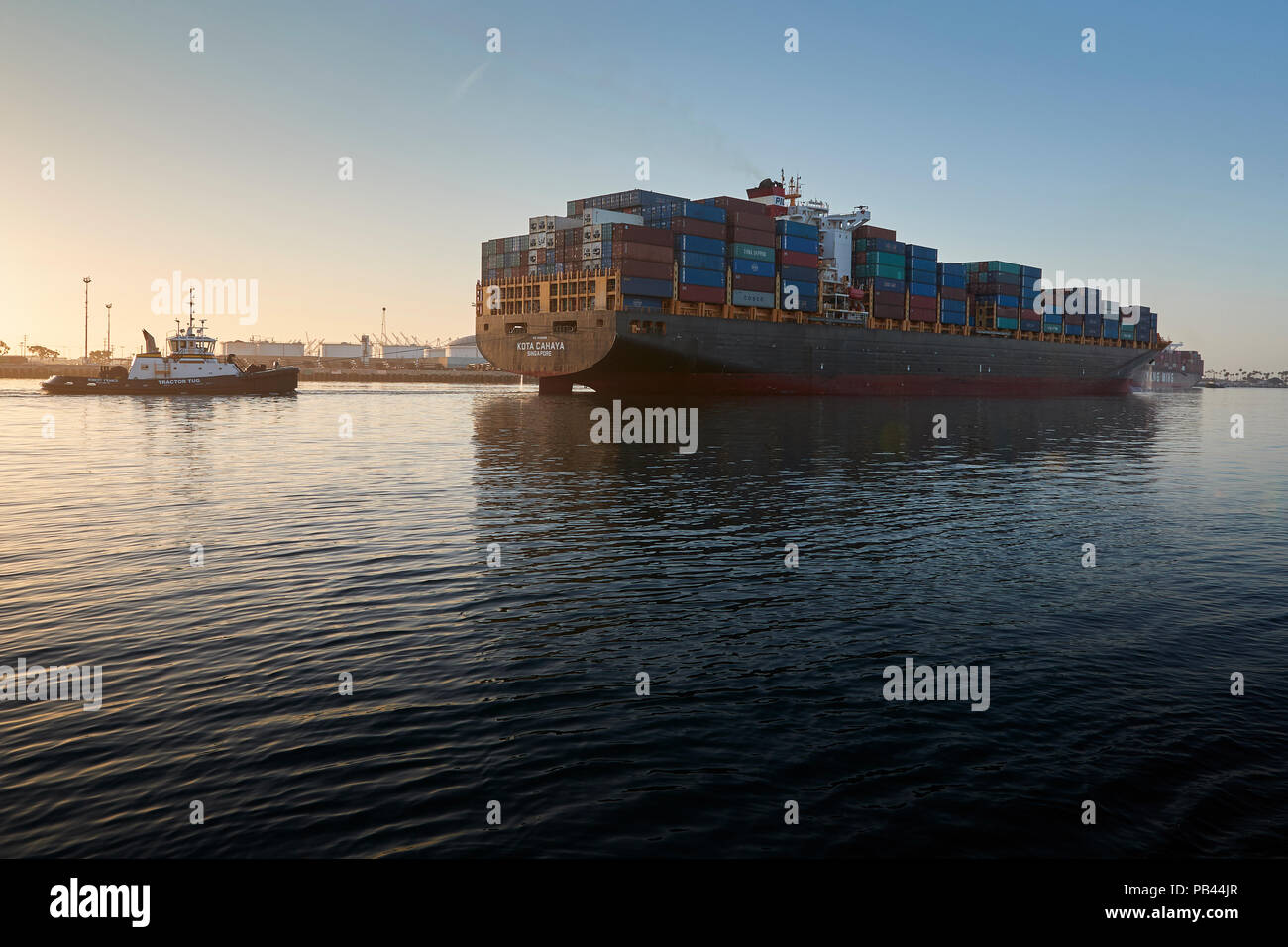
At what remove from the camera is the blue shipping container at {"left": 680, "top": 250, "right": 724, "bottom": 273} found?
7788 centimetres

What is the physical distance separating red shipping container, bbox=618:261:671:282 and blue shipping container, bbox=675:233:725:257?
2905mm

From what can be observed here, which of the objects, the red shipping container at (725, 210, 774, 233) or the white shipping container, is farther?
the red shipping container at (725, 210, 774, 233)

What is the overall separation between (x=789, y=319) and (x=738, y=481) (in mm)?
59641

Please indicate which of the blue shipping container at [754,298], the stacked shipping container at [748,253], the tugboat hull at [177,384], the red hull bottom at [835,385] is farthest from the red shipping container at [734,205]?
the tugboat hull at [177,384]

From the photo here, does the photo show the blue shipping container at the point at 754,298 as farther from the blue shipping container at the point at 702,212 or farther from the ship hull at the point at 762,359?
the blue shipping container at the point at 702,212

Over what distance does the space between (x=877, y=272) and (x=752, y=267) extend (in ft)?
66.7

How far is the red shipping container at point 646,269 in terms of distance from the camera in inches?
2906

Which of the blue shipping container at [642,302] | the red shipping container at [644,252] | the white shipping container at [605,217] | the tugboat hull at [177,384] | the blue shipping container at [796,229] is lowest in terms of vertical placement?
the tugboat hull at [177,384]

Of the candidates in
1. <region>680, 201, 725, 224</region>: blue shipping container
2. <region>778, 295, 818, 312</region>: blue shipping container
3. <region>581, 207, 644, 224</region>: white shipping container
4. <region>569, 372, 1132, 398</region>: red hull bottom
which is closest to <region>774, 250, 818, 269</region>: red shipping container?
<region>778, 295, 818, 312</region>: blue shipping container

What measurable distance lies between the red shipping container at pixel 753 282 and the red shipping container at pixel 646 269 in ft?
28.0

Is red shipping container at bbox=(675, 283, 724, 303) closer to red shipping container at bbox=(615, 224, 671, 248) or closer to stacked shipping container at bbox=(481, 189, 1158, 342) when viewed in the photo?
stacked shipping container at bbox=(481, 189, 1158, 342)

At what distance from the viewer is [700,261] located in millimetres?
79125

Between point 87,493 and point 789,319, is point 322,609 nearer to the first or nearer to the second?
point 87,493
